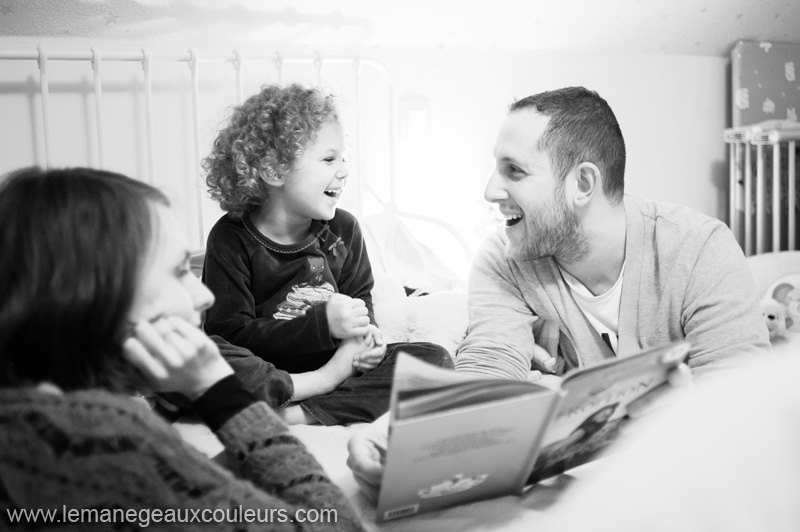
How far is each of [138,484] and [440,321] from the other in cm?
106

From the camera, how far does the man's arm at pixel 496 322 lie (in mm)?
1383

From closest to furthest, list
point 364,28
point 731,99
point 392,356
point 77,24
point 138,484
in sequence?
point 138,484, point 392,356, point 77,24, point 364,28, point 731,99

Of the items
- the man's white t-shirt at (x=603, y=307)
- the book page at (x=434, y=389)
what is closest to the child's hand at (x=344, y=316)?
the man's white t-shirt at (x=603, y=307)

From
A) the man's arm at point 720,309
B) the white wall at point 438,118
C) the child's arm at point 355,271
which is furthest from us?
the white wall at point 438,118

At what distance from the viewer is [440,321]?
159 centimetres

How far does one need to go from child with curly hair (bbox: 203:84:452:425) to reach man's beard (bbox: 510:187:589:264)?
273 mm

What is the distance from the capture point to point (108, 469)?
22.2 inches

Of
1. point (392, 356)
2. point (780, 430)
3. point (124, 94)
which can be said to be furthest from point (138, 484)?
point (124, 94)

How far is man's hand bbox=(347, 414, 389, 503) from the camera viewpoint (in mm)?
833

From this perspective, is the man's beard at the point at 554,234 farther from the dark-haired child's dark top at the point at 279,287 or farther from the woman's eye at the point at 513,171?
the dark-haired child's dark top at the point at 279,287

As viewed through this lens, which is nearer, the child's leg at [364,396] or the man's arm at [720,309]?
the man's arm at [720,309]

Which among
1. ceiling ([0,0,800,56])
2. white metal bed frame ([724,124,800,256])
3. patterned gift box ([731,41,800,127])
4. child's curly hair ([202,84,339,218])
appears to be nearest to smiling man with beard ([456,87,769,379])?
child's curly hair ([202,84,339,218])

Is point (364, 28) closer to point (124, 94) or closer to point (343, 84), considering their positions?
point (343, 84)

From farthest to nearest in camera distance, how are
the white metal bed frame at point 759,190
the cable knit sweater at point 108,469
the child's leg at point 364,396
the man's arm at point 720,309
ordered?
the white metal bed frame at point 759,190 → the child's leg at point 364,396 → the man's arm at point 720,309 → the cable knit sweater at point 108,469
